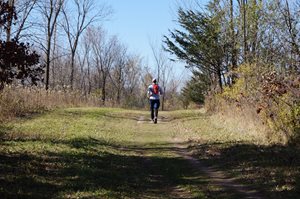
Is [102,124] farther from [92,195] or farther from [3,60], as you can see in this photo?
[92,195]

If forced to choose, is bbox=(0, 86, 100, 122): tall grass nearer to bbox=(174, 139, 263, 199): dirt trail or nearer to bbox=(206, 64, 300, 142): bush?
bbox=(174, 139, 263, 199): dirt trail

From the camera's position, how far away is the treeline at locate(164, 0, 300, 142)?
1312 cm

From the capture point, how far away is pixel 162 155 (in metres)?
11.4

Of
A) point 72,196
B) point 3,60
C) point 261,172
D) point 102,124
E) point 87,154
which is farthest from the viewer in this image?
point 102,124

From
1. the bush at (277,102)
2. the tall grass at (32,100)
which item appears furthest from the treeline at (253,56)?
the tall grass at (32,100)

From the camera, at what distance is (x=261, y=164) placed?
9523 mm

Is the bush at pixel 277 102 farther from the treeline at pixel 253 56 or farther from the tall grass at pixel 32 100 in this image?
the tall grass at pixel 32 100

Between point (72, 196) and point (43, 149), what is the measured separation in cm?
422

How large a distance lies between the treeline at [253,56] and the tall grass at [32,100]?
9778mm

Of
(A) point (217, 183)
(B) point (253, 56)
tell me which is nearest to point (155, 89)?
(B) point (253, 56)

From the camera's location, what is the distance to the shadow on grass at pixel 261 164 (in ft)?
25.1

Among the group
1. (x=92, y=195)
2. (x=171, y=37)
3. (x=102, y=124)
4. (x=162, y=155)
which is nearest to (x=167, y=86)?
(x=171, y=37)

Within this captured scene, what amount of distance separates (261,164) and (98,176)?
3735 mm

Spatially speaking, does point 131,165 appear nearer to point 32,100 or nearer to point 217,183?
point 217,183
